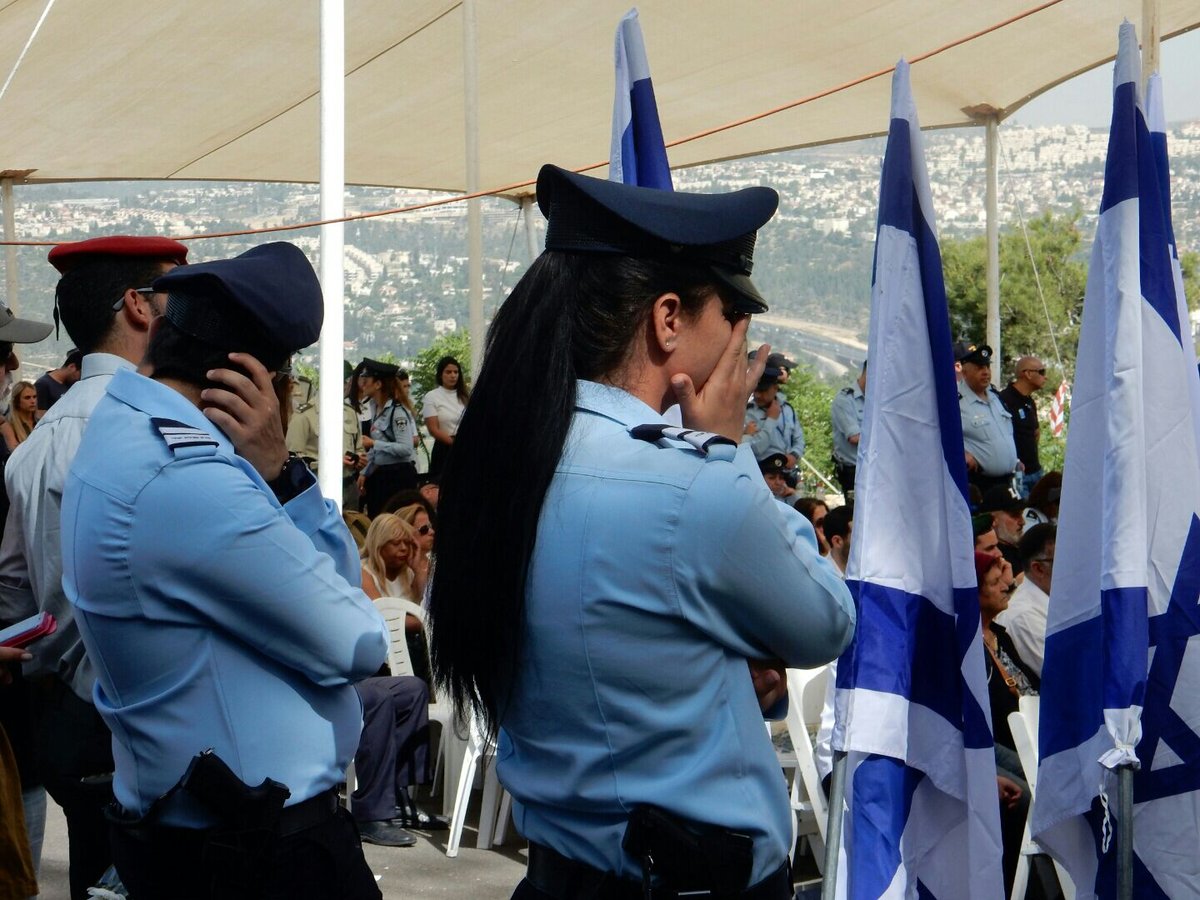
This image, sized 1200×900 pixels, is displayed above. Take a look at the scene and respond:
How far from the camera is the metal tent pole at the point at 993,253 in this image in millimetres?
12297

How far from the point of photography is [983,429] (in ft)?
28.8

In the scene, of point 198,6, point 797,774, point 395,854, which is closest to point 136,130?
point 198,6

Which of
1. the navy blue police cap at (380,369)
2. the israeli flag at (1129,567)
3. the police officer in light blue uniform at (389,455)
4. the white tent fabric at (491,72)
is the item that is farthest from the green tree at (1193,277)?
the israeli flag at (1129,567)

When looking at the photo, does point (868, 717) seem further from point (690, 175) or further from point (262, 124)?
point (690, 175)

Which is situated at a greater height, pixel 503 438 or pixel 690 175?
pixel 690 175

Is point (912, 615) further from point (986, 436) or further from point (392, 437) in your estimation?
point (392, 437)

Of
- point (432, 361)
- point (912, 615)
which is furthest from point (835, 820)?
point (432, 361)

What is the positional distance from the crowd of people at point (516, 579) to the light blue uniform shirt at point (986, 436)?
702 cm

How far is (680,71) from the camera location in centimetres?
1098

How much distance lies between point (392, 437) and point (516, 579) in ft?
28.3

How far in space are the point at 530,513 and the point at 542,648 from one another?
0.49ft

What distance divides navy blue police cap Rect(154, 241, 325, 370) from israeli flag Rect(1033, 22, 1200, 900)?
146 centimetres

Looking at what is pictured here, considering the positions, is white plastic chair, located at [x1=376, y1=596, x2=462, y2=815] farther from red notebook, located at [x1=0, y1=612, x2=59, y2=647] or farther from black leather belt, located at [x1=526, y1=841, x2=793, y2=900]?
black leather belt, located at [x1=526, y1=841, x2=793, y2=900]

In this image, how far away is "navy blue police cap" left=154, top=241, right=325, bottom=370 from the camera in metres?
1.96
